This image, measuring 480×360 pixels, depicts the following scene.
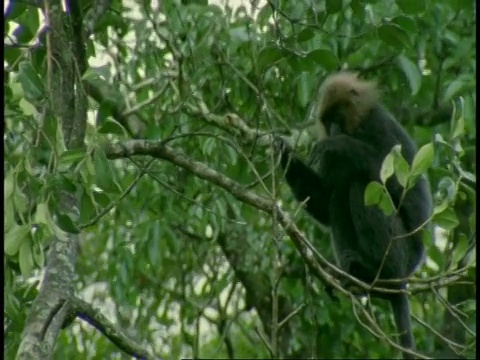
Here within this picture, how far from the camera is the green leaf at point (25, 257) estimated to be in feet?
7.55

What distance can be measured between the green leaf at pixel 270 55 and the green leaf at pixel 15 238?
1265mm

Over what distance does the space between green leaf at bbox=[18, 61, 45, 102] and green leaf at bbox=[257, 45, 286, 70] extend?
1.05 meters

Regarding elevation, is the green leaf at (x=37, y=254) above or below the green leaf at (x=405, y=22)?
below

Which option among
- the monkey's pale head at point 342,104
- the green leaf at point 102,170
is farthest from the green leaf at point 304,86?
the green leaf at point 102,170

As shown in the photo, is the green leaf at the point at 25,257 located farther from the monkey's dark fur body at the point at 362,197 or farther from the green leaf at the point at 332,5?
the monkey's dark fur body at the point at 362,197

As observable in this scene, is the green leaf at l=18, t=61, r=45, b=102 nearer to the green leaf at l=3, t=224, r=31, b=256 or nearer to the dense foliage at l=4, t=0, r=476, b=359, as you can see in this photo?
the dense foliage at l=4, t=0, r=476, b=359

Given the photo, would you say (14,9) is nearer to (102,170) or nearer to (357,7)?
(102,170)

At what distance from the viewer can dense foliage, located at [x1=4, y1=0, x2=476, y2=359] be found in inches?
107

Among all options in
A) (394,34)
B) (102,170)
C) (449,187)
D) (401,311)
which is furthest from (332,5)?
(401,311)

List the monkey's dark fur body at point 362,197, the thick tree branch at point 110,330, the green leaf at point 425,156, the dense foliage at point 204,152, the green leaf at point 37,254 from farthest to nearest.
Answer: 1. the monkey's dark fur body at point 362,197
2. the thick tree branch at point 110,330
3. the green leaf at point 425,156
4. the dense foliage at point 204,152
5. the green leaf at point 37,254

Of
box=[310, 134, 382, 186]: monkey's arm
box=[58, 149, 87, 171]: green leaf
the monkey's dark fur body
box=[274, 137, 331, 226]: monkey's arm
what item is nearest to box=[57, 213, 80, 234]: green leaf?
box=[58, 149, 87, 171]: green leaf

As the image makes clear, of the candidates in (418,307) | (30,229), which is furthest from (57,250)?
A: (418,307)

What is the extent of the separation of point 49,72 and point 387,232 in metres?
3.22

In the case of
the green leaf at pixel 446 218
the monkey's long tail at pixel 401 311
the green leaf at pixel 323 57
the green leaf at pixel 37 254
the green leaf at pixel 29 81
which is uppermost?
the green leaf at pixel 323 57
